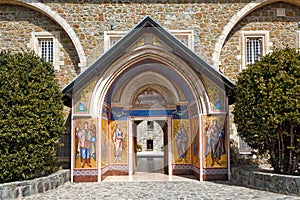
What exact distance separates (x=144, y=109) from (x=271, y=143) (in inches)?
202

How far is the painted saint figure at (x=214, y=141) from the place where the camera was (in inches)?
421

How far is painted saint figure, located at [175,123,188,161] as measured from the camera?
1266cm

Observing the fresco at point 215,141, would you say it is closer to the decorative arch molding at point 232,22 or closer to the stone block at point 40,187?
the decorative arch molding at point 232,22

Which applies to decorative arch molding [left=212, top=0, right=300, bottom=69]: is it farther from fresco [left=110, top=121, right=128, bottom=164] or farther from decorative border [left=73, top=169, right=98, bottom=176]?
decorative border [left=73, top=169, right=98, bottom=176]

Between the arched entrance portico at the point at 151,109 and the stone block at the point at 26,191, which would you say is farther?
the arched entrance portico at the point at 151,109

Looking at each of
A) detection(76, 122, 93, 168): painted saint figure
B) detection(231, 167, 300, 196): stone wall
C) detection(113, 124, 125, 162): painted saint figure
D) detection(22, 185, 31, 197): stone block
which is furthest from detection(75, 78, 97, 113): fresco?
detection(231, 167, 300, 196): stone wall

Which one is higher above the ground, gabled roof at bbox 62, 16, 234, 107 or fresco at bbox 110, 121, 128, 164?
gabled roof at bbox 62, 16, 234, 107

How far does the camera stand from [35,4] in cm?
1375

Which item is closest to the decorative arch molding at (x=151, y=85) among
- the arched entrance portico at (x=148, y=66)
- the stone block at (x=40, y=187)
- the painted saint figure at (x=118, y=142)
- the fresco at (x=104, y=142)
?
the arched entrance portico at (x=148, y=66)

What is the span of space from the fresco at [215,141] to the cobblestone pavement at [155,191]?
704 millimetres

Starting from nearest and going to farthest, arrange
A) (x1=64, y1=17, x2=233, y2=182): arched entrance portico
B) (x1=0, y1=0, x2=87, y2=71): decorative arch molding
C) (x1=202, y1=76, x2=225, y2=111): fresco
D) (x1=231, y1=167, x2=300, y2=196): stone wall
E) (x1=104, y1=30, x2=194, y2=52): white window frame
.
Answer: (x1=231, y1=167, x2=300, y2=196): stone wall → (x1=64, y1=17, x2=233, y2=182): arched entrance portico → (x1=202, y1=76, x2=225, y2=111): fresco → (x1=0, y1=0, x2=87, y2=71): decorative arch molding → (x1=104, y1=30, x2=194, y2=52): white window frame

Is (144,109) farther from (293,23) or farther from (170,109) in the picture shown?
(293,23)

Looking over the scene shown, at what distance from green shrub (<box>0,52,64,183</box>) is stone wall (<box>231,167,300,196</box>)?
218 inches

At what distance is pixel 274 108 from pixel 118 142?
604cm
